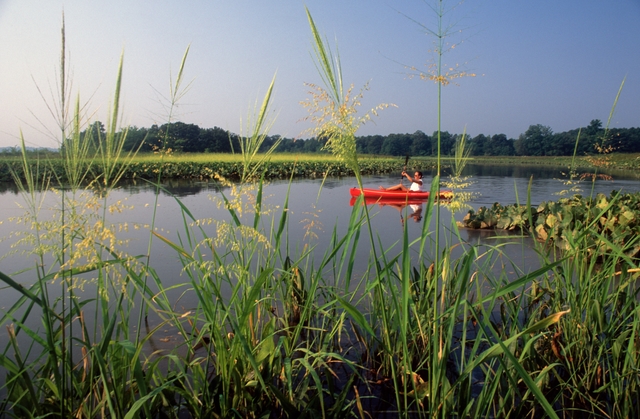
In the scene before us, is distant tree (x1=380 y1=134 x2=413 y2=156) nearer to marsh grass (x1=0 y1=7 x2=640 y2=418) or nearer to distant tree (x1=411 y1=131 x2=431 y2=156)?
distant tree (x1=411 y1=131 x2=431 y2=156)

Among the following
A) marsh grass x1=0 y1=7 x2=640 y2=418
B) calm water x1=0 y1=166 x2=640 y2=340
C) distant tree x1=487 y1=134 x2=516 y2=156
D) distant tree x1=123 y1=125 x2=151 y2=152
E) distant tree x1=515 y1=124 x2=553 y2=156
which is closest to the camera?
marsh grass x1=0 y1=7 x2=640 y2=418

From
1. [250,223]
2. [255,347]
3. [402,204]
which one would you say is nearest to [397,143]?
[402,204]

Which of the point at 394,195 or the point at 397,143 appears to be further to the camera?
the point at 397,143

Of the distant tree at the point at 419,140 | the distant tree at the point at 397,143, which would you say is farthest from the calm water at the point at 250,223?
the distant tree at the point at 397,143

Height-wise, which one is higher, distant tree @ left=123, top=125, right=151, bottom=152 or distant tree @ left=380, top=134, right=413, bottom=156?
distant tree @ left=380, top=134, right=413, bottom=156

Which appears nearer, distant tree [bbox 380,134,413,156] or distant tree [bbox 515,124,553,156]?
distant tree [bbox 380,134,413,156]

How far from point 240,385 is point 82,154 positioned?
956 mm

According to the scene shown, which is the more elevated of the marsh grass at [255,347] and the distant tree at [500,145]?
the distant tree at [500,145]

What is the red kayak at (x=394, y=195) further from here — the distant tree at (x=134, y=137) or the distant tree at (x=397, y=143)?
the distant tree at (x=397, y=143)

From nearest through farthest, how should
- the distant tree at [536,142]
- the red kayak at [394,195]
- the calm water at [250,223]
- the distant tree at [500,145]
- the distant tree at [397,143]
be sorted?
the calm water at [250,223] → the red kayak at [394,195] → the distant tree at [397,143] → the distant tree at [536,142] → the distant tree at [500,145]

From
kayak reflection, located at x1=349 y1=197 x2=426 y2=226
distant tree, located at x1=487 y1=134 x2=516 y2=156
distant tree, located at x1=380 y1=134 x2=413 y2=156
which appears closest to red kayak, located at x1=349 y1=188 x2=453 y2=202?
kayak reflection, located at x1=349 y1=197 x2=426 y2=226

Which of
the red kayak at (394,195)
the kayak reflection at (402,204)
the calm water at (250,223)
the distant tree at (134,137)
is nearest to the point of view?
the distant tree at (134,137)

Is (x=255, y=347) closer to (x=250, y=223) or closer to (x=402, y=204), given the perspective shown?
(x=250, y=223)

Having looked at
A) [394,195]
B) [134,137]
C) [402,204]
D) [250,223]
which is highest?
[134,137]
